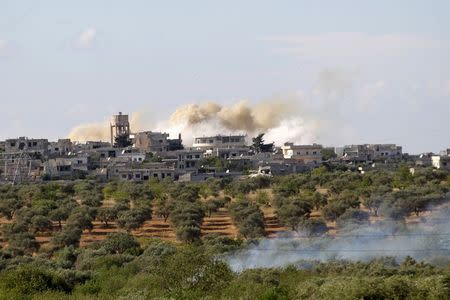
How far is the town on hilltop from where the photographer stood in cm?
10575

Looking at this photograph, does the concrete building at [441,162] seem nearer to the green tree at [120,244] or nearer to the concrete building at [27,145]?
the concrete building at [27,145]

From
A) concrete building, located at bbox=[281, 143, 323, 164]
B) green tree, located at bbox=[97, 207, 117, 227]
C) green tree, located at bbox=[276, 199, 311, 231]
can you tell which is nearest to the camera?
green tree, located at bbox=[276, 199, 311, 231]

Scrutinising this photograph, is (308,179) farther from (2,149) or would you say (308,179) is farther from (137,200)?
(2,149)

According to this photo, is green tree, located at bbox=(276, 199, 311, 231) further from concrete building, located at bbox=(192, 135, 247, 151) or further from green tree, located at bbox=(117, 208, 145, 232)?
concrete building, located at bbox=(192, 135, 247, 151)

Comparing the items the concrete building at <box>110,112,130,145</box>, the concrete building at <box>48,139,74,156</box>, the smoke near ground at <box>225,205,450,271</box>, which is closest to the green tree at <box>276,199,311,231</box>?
the smoke near ground at <box>225,205,450,271</box>

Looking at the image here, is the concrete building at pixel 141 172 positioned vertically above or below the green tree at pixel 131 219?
above

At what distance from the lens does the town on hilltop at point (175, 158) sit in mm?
105750

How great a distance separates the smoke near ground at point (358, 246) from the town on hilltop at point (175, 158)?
4523 centimetres

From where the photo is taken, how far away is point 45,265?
45562mm

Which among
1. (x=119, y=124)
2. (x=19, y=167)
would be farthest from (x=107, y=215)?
(x=119, y=124)

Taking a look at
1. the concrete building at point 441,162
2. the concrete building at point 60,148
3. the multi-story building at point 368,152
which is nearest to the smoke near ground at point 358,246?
the concrete building at point 441,162

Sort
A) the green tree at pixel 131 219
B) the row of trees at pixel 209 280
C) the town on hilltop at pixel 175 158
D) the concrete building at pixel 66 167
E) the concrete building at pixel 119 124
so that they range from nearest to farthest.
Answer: the row of trees at pixel 209 280 → the green tree at pixel 131 219 → the town on hilltop at pixel 175 158 → the concrete building at pixel 66 167 → the concrete building at pixel 119 124

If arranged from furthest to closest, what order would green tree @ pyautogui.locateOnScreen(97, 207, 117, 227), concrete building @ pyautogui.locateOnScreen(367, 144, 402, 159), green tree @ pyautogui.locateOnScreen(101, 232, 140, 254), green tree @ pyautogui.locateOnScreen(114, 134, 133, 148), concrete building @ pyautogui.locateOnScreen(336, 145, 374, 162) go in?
green tree @ pyautogui.locateOnScreen(114, 134, 133, 148) → concrete building @ pyautogui.locateOnScreen(367, 144, 402, 159) → concrete building @ pyautogui.locateOnScreen(336, 145, 374, 162) → green tree @ pyautogui.locateOnScreen(97, 207, 117, 227) → green tree @ pyautogui.locateOnScreen(101, 232, 140, 254)

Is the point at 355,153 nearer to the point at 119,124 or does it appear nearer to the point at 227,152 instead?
the point at 227,152
